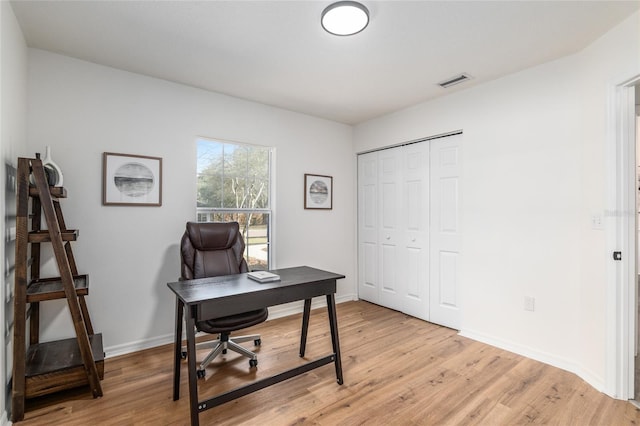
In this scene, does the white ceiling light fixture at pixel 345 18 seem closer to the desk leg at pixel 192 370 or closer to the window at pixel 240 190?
the window at pixel 240 190

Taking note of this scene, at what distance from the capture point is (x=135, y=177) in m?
2.83

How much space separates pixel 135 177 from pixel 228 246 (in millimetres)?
1023

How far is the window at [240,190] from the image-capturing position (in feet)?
10.8

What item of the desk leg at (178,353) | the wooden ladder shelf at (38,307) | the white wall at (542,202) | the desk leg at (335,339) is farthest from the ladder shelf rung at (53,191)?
the white wall at (542,202)

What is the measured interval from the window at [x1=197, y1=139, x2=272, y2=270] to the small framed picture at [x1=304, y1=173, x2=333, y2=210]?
50 centimetres

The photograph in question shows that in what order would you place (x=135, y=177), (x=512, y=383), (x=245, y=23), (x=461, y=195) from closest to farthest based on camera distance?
(x=245, y=23) < (x=512, y=383) < (x=135, y=177) < (x=461, y=195)

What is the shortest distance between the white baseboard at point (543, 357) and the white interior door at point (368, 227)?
137 centimetres

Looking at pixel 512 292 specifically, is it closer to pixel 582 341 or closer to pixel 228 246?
pixel 582 341

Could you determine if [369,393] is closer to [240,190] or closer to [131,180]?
[240,190]

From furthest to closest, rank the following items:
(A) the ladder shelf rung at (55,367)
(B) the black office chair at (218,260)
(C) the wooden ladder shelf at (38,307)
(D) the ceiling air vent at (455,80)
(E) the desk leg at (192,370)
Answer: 1. (D) the ceiling air vent at (455,80)
2. (B) the black office chair at (218,260)
3. (A) the ladder shelf rung at (55,367)
4. (C) the wooden ladder shelf at (38,307)
5. (E) the desk leg at (192,370)

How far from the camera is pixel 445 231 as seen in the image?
342 cm

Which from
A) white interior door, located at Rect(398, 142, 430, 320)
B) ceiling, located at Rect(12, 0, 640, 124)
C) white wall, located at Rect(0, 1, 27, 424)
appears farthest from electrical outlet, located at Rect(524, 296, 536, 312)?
white wall, located at Rect(0, 1, 27, 424)

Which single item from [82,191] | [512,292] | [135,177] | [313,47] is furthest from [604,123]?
[82,191]

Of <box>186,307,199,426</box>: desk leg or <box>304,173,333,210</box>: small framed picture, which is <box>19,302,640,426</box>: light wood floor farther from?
<box>304,173,333,210</box>: small framed picture
